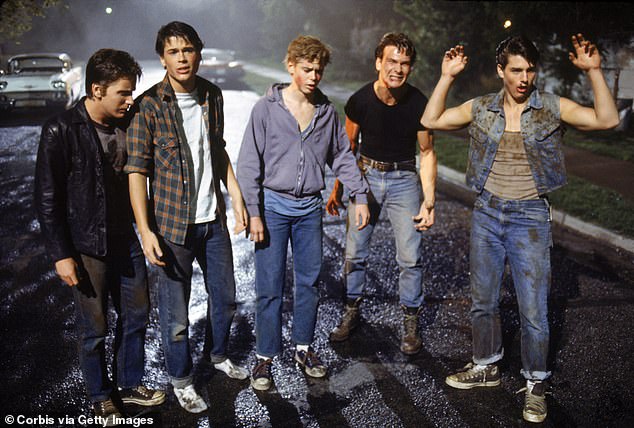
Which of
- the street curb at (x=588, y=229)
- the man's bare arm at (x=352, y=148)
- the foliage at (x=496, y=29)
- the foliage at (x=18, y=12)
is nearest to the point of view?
the man's bare arm at (x=352, y=148)

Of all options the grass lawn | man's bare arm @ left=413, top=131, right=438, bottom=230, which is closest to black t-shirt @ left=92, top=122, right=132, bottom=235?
man's bare arm @ left=413, top=131, right=438, bottom=230

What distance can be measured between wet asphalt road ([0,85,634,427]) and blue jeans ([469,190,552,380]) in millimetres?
442

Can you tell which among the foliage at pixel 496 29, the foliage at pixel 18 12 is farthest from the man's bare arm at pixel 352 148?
the foliage at pixel 18 12

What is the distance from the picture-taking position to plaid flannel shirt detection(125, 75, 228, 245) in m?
3.13

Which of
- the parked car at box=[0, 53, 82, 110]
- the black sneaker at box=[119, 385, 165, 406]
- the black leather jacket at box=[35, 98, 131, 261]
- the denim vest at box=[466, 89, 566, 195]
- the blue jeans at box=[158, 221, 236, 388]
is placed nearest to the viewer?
the black leather jacket at box=[35, 98, 131, 261]

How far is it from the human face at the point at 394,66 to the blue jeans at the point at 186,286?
154cm

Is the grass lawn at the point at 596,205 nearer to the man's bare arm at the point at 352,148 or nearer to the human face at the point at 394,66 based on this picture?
the man's bare arm at the point at 352,148

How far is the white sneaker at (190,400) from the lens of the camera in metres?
3.49

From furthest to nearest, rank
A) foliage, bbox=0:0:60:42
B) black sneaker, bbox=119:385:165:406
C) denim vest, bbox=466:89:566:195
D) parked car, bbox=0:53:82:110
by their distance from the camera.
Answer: parked car, bbox=0:53:82:110
foliage, bbox=0:0:60:42
black sneaker, bbox=119:385:165:406
denim vest, bbox=466:89:566:195

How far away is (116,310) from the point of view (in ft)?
11.0

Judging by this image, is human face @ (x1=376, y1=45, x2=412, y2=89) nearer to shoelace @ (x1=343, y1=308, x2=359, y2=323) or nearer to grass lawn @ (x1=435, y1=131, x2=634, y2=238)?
shoelace @ (x1=343, y1=308, x2=359, y2=323)

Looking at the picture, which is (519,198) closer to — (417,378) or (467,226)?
(417,378)

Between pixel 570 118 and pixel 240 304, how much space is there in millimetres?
3071

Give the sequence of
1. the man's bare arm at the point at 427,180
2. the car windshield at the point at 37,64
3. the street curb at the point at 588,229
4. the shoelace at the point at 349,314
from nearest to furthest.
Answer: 1. the man's bare arm at the point at 427,180
2. the shoelace at the point at 349,314
3. the street curb at the point at 588,229
4. the car windshield at the point at 37,64
